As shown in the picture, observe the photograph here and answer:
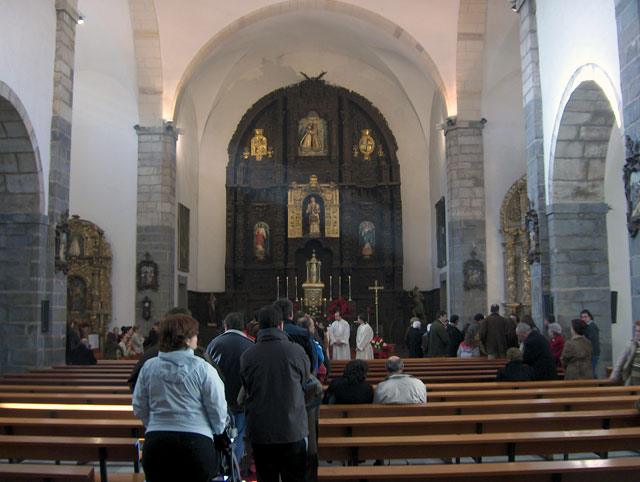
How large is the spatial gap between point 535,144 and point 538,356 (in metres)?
4.61

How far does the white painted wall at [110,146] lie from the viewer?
17484mm

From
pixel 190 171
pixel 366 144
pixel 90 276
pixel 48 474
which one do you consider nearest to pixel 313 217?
pixel 366 144

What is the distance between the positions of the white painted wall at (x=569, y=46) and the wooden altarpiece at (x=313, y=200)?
12183mm

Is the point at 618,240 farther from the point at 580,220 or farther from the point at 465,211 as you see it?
the point at 465,211

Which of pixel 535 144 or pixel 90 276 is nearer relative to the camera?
pixel 535 144

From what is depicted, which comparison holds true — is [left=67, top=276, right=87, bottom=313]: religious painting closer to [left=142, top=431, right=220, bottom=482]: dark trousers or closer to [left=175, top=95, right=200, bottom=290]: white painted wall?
[left=175, top=95, right=200, bottom=290]: white painted wall

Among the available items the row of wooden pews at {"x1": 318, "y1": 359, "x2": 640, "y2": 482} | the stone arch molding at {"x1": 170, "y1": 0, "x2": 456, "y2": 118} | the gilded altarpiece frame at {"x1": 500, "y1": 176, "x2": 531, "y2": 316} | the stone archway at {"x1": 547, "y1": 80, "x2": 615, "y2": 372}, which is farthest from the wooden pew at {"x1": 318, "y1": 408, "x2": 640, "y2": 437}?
the stone arch molding at {"x1": 170, "y1": 0, "x2": 456, "y2": 118}

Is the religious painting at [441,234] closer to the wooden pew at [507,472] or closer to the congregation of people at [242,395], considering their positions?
the congregation of people at [242,395]

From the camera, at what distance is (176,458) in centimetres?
308

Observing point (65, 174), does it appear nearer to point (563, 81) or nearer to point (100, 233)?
point (100, 233)

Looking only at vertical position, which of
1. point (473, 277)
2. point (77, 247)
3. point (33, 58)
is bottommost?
point (473, 277)

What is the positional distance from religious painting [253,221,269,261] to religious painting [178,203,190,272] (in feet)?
9.28

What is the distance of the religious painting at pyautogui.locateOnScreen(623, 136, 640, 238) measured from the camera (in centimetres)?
711

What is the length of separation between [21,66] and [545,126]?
28.1 feet
